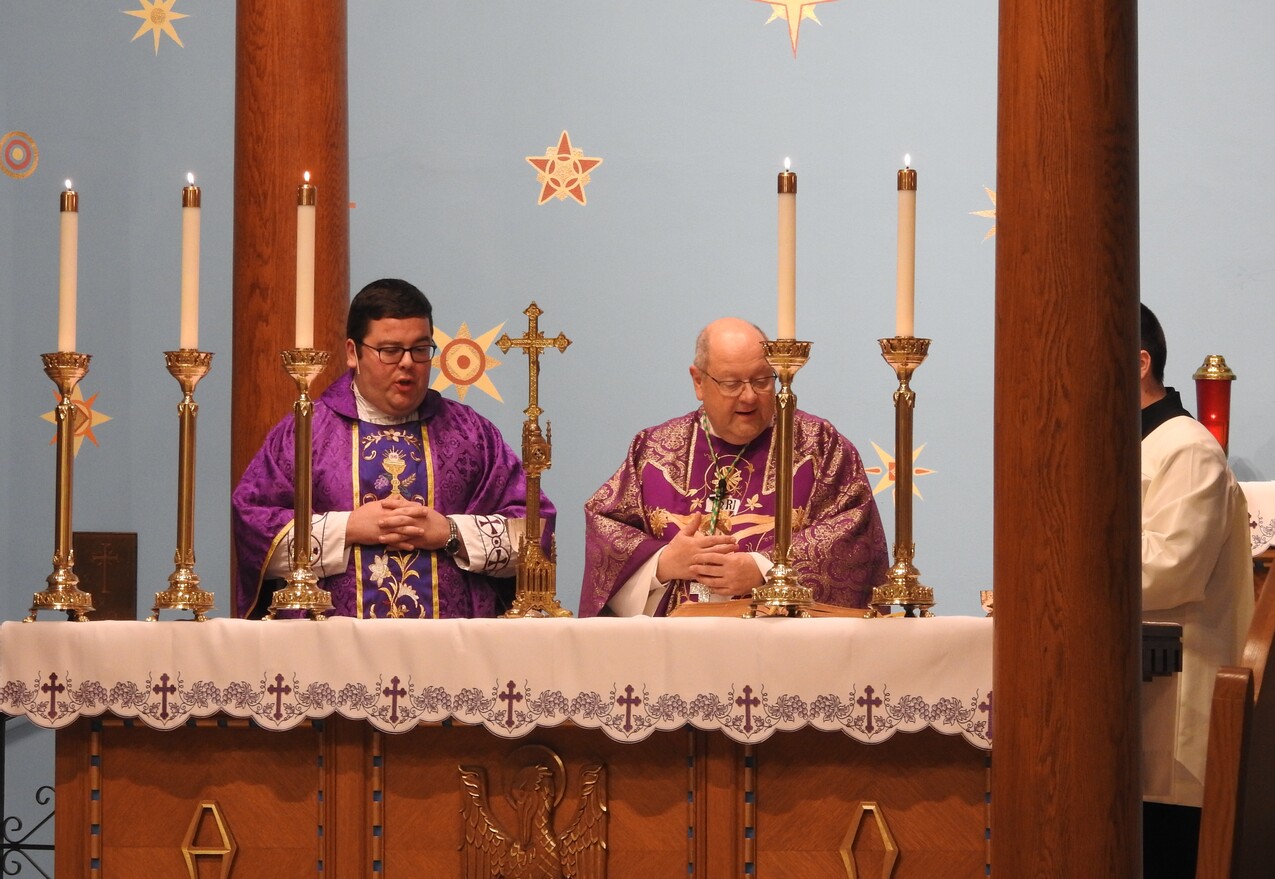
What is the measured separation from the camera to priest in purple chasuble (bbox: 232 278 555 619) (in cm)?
461

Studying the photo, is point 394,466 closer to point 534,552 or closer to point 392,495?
point 392,495

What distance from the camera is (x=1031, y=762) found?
3605mm

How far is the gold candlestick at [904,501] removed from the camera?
398 cm

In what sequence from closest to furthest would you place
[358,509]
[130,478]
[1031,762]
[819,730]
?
[1031,762] < [819,730] < [358,509] < [130,478]

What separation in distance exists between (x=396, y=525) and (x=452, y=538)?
168mm

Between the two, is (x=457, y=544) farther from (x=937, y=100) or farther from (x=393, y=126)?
(x=937, y=100)

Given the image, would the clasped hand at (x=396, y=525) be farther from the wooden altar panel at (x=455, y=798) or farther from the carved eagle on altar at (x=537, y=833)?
the carved eagle on altar at (x=537, y=833)

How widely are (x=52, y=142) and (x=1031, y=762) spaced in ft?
18.7

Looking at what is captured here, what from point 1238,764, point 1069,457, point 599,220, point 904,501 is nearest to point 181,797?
point 904,501

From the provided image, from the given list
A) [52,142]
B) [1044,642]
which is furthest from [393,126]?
[1044,642]

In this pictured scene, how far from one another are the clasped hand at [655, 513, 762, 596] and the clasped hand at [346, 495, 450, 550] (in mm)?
600

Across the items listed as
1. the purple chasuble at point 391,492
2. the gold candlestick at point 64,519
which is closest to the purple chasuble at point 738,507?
the purple chasuble at point 391,492

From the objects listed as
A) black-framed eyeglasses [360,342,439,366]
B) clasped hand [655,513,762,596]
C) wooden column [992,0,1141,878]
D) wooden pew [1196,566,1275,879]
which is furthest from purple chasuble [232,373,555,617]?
wooden pew [1196,566,1275,879]

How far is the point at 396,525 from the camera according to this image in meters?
4.55
